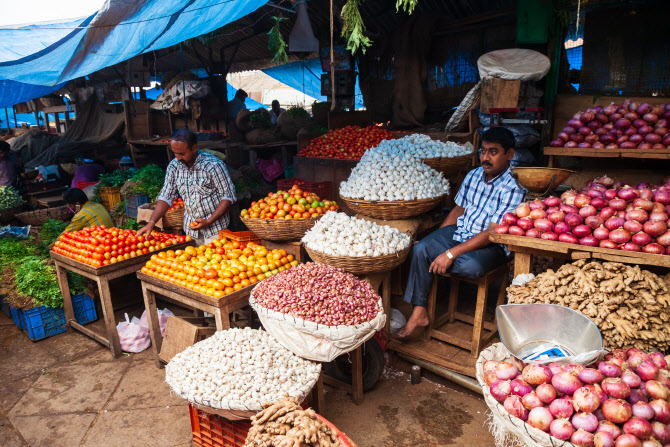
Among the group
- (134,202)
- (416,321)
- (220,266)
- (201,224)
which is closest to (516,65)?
(416,321)

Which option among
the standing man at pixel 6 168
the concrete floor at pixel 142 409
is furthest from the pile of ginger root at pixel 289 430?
the standing man at pixel 6 168

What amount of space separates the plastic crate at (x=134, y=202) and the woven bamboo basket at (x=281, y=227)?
121 inches

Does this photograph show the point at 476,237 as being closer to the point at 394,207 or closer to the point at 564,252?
the point at 394,207

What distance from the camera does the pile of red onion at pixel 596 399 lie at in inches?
62.2

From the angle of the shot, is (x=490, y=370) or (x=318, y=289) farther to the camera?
(x=318, y=289)

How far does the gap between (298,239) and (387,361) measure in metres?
1.30

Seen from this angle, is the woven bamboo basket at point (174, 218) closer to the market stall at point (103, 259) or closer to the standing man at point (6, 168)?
the market stall at point (103, 259)

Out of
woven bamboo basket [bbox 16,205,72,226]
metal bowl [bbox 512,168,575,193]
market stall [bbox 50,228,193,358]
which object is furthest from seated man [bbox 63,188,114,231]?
metal bowl [bbox 512,168,575,193]

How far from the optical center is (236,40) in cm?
1073

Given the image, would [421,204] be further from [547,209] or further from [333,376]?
[333,376]

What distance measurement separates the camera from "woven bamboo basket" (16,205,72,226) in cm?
706

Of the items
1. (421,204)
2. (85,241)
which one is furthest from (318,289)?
(85,241)

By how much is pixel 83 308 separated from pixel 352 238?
11.4 ft

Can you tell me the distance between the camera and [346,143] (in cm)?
578
